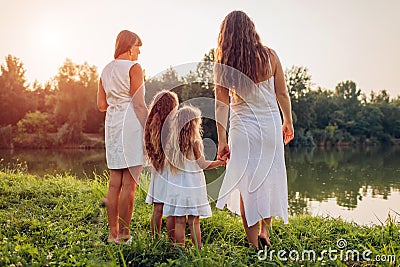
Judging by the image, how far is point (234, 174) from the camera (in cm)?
292

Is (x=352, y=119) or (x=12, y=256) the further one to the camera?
(x=352, y=119)

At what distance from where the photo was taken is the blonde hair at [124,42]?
3.01 meters

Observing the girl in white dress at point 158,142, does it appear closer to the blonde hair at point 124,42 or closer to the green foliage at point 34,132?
the blonde hair at point 124,42

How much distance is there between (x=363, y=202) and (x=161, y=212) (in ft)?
28.0

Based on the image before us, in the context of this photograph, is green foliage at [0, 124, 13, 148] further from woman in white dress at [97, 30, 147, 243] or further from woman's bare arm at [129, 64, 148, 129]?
woman's bare arm at [129, 64, 148, 129]

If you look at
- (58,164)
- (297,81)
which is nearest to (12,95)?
(58,164)

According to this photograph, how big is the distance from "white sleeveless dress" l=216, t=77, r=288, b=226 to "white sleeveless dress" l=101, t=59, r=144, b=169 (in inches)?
27.0

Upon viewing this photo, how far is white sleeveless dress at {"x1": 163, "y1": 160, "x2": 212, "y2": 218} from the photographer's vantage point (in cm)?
289

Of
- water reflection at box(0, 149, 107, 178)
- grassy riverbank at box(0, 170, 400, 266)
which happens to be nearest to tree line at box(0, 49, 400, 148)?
water reflection at box(0, 149, 107, 178)

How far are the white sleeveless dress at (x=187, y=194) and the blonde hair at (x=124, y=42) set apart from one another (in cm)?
95

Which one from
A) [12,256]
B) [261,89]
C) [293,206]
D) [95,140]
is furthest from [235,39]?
[95,140]

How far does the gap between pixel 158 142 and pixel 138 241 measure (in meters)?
0.72

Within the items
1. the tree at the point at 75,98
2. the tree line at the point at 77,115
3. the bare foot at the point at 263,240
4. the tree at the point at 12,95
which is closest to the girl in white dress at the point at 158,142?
the bare foot at the point at 263,240

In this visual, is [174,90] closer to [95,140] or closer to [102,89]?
[102,89]
